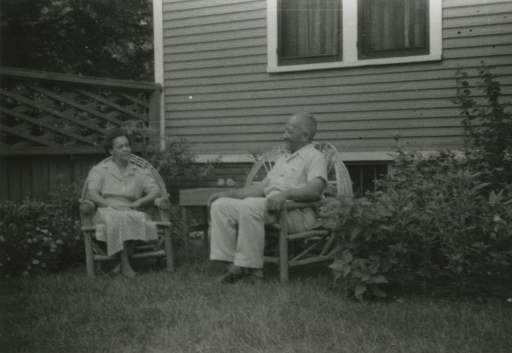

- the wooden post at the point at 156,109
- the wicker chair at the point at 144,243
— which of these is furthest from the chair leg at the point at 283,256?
the wooden post at the point at 156,109

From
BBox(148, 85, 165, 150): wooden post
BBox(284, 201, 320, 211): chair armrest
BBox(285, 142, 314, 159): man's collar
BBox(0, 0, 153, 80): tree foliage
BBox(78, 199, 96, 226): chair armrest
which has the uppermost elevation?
BBox(0, 0, 153, 80): tree foliage

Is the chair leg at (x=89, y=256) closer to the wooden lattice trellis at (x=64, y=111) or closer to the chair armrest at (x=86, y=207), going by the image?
the chair armrest at (x=86, y=207)

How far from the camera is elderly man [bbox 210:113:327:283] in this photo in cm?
400

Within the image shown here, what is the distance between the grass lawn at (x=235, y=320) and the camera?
105 inches

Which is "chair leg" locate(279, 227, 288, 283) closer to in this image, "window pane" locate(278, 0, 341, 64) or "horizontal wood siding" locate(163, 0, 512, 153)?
"horizontal wood siding" locate(163, 0, 512, 153)

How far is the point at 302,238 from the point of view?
413 centimetres

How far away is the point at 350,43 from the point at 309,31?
516 mm

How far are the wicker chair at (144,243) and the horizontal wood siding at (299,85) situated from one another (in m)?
2.08

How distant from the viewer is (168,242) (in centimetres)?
463

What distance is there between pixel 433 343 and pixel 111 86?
5.39 m

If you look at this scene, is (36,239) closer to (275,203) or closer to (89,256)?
(89,256)

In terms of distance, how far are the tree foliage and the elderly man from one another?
630cm

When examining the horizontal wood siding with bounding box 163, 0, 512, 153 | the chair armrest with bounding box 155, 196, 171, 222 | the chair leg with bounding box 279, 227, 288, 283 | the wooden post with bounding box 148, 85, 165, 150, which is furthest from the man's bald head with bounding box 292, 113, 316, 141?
the wooden post with bounding box 148, 85, 165, 150

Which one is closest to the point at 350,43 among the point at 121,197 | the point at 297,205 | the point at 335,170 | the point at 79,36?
the point at 335,170
